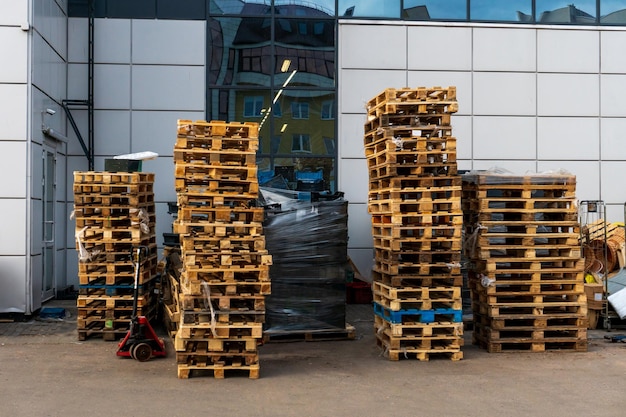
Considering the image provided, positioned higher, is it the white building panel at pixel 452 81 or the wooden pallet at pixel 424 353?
the white building panel at pixel 452 81

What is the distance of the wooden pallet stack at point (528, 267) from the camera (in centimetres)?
1141

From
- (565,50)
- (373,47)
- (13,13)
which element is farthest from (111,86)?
(565,50)

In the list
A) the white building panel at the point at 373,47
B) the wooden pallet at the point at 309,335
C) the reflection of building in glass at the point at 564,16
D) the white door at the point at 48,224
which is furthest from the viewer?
the reflection of building in glass at the point at 564,16

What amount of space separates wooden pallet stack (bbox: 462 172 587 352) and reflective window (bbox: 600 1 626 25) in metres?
7.83

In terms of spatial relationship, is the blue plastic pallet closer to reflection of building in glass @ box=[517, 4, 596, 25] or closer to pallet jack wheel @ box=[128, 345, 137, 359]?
pallet jack wheel @ box=[128, 345, 137, 359]

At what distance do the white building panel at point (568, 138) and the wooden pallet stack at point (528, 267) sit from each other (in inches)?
242

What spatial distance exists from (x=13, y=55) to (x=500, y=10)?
35.5 feet

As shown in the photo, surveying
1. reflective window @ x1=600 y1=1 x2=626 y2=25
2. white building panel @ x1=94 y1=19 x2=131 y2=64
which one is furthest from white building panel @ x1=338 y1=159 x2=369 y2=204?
reflective window @ x1=600 y1=1 x2=626 y2=25

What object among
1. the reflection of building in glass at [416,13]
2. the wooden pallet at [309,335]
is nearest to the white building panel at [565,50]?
the reflection of building in glass at [416,13]

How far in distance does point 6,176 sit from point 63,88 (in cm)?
343

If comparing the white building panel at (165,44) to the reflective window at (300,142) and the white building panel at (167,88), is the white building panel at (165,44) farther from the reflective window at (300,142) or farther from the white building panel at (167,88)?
the reflective window at (300,142)

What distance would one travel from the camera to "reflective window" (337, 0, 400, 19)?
1730cm

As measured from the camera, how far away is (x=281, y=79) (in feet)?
56.2

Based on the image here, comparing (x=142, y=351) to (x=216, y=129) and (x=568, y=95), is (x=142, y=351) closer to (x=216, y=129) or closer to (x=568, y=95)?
(x=216, y=129)
